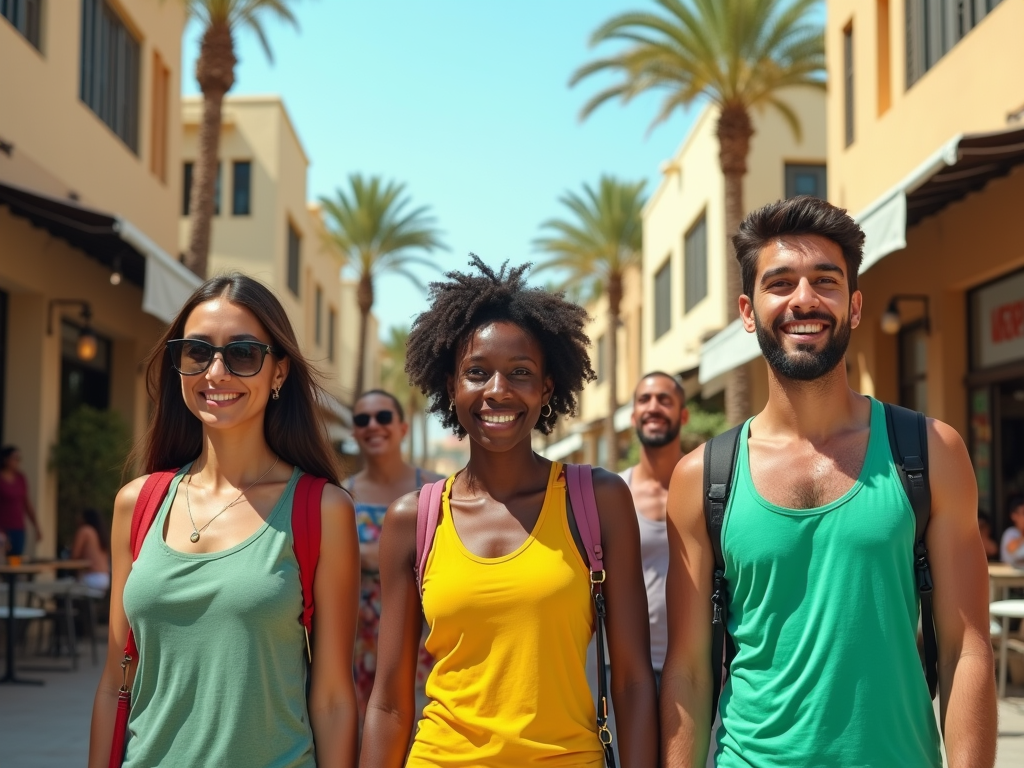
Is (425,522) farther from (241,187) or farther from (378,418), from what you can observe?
(241,187)

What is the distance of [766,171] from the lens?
25.0 m

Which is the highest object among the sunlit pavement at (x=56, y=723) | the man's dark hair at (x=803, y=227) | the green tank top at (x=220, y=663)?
the man's dark hair at (x=803, y=227)

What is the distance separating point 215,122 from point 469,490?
52.9ft

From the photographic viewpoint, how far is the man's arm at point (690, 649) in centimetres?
282

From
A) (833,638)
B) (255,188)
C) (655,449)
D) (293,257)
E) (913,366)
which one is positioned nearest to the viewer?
(833,638)

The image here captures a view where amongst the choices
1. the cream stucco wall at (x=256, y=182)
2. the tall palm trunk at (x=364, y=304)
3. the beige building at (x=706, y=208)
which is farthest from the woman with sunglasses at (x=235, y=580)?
the tall palm trunk at (x=364, y=304)

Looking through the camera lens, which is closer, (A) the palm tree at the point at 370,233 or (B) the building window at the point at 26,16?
(B) the building window at the point at 26,16

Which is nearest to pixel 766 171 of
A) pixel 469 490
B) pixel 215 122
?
pixel 215 122

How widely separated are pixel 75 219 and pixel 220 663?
377 inches

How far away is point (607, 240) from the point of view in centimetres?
3650

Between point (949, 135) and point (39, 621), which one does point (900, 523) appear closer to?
point (949, 135)

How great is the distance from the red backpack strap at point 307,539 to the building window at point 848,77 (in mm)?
15118

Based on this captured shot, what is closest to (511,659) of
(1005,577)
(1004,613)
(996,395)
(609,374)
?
(1004,613)

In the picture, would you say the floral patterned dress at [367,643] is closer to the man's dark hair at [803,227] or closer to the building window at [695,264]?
the man's dark hair at [803,227]
